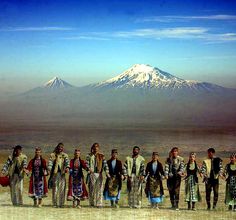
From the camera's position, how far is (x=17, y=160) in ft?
34.1

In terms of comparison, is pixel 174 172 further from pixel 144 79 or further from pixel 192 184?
pixel 144 79

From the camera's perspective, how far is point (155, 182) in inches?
402

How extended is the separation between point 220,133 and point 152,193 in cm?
1509

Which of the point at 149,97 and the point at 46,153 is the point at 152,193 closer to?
the point at 46,153

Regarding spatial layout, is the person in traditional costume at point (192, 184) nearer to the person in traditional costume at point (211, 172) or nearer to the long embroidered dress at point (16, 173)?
the person in traditional costume at point (211, 172)

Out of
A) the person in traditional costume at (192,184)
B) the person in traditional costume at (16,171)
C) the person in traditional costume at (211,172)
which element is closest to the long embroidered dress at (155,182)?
the person in traditional costume at (192,184)

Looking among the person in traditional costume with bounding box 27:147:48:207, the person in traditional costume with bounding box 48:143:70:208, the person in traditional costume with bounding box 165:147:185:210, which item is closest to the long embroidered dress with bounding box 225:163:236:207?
the person in traditional costume with bounding box 165:147:185:210

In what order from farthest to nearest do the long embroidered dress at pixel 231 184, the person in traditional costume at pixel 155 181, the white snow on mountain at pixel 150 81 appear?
the white snow on mountain at pixel 150 81, the person in traditional costume at pixel 155 181, the long embroidered dress at pixel 231 184

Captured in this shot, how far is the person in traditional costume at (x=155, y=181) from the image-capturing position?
10188 millimetres

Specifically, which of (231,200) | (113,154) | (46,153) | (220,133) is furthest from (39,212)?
(220,133)

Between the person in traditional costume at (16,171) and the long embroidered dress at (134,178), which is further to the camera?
the person in traditional costume at (16,171)

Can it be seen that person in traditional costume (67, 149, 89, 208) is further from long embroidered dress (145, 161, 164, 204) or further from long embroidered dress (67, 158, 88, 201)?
long embroidered dress (145, 161, 164, 204)

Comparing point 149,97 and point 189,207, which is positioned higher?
point 149,97

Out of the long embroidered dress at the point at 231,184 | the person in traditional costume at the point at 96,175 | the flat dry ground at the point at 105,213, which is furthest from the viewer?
the person in traditional costume at the point at 96,175
